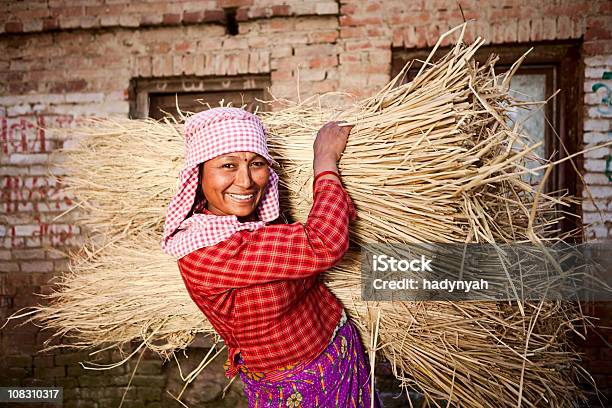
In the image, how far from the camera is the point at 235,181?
1190mm

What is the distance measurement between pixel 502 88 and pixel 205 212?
92 cm

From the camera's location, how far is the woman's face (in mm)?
1187

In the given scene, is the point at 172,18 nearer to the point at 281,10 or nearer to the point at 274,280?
the point at 281,10

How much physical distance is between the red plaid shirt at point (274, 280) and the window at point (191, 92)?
2185 mm

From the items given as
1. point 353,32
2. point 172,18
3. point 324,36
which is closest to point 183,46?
point 172,18

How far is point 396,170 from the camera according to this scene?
A: 1.32 metres

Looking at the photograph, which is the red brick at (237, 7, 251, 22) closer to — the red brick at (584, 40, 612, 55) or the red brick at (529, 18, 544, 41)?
the red brick at (529, 18, 544, 41)

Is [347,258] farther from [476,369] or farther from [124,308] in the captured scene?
[124,308]

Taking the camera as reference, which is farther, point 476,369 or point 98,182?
point 98,182

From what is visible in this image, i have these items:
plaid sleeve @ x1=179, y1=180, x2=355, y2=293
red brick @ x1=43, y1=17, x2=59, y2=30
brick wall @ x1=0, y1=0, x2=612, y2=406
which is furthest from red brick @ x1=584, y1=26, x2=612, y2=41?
red brick @ x1=43, y1=17, x2=59, y2=30

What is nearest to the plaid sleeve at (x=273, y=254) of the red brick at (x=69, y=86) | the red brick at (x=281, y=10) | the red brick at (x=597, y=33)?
the red brick at (x=281, y=10)

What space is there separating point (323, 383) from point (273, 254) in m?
0.42

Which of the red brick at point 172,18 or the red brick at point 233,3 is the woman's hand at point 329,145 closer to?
the red brick at point 233,3

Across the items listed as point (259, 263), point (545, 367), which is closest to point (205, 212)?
point (259, 263)
